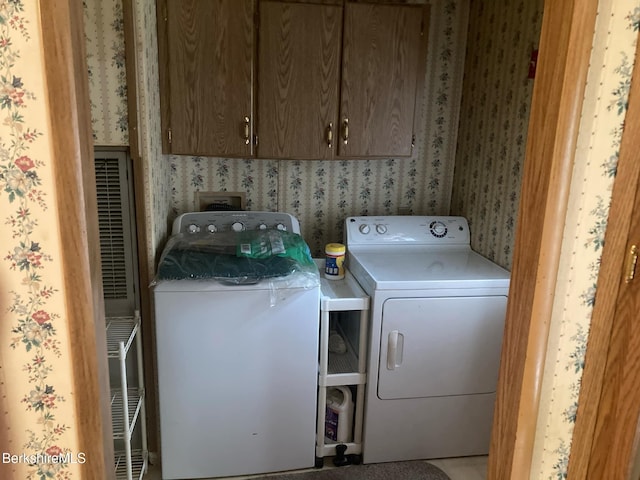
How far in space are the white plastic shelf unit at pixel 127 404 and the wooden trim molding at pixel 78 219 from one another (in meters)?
0.69

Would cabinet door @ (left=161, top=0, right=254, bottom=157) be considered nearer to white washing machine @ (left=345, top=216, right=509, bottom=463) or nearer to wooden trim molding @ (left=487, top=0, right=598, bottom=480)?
white washing machine @ (left=345, top=216, right=509, bottom=463)

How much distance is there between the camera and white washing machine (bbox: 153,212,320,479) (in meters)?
1.93

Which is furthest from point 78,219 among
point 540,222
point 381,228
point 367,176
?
point 367,176

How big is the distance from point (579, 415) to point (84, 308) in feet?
3.41

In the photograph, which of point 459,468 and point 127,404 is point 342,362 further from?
point 127,404

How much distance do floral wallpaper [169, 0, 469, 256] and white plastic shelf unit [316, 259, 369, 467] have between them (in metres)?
0.52

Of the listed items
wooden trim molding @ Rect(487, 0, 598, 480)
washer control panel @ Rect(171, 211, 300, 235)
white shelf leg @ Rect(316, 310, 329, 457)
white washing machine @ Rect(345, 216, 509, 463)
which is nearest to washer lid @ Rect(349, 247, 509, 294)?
white washing machine @ Rect(345, 216, 509, 463)

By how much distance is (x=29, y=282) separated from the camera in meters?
0.88

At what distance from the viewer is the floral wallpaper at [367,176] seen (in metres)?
2.54

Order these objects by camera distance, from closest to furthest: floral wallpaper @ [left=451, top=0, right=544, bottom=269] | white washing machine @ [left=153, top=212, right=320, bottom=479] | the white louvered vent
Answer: the white louvered vent, white washing machine @ [left=153, top=212, right=320, bottom=479], floral wallpaper @ [left=451, top=0, right=544, bottom=269]

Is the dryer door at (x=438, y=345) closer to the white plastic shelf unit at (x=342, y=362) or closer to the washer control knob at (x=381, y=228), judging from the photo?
the white plastic shelf unit at (x=342, y=362)

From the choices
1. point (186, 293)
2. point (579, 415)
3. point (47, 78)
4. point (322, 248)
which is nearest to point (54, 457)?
point (47, 78)

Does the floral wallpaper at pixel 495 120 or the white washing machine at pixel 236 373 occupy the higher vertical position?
the floral wallpaper at pixel 495 120

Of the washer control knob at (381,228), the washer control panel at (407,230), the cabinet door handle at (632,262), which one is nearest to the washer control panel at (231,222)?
the washer control panel at (407,230)
